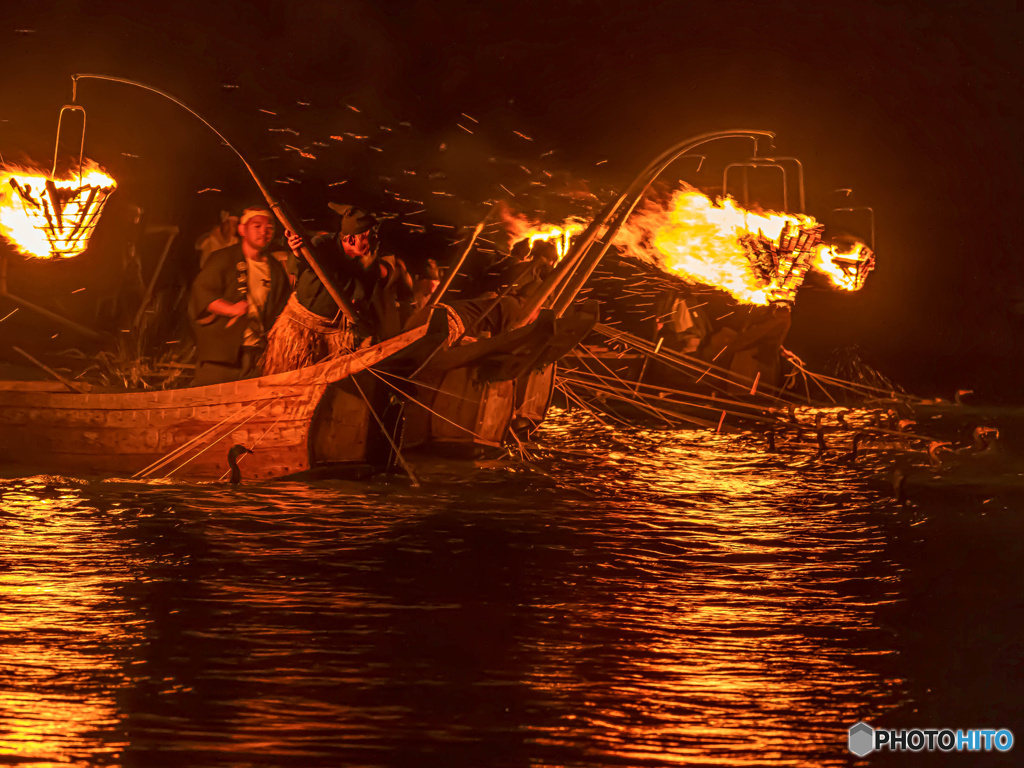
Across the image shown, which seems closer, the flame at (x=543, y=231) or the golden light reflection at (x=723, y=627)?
the golden light reflection at (x=723, y=627)

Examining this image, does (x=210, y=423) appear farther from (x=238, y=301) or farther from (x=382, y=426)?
(x=382, y=426)

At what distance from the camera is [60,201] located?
8.38 meters

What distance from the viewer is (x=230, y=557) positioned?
20.8 ft

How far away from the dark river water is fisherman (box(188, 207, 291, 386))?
90cm

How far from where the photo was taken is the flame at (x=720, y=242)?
994 cm

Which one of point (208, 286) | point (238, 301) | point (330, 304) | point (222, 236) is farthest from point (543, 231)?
point (208, 286)

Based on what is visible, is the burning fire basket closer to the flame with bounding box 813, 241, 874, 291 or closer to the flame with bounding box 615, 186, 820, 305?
the flame with bounding box 615, 186, 820, 305

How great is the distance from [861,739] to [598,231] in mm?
5144

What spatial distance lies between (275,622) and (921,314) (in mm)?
13853

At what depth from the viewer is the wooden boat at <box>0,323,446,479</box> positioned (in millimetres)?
8320

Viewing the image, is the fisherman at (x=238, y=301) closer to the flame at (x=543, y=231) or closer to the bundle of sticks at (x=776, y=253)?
the flame at (x=543, y=231)

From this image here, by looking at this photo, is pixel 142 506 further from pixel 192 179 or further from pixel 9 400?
pixel 192 179

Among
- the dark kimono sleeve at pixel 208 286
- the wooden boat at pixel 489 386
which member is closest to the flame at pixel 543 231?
the wooden boat at pixel 489 386

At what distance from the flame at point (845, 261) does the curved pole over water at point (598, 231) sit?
3811 mm
